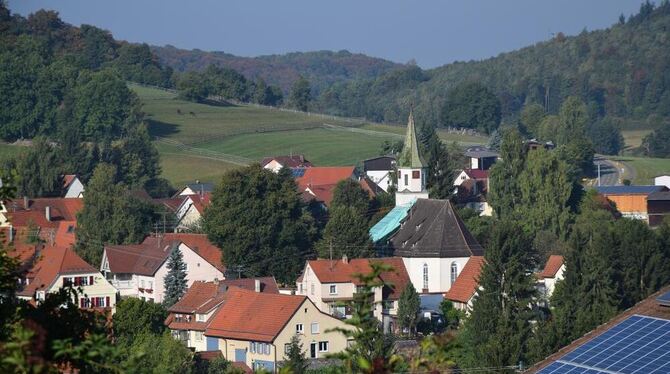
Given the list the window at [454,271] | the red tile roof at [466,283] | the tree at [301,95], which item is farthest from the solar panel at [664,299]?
the tree at [301,95]

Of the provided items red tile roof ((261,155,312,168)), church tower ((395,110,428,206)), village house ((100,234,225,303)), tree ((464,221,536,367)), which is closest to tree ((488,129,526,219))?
church tower ((395,110,428,206))

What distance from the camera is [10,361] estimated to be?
409 inches

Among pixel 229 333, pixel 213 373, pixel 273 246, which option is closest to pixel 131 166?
pixel 273 246

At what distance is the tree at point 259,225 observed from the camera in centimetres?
6569

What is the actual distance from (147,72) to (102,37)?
537 inches

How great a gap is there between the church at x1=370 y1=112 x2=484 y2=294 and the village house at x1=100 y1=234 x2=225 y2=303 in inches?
303

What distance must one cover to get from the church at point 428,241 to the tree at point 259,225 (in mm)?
3602

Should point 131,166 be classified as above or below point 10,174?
below

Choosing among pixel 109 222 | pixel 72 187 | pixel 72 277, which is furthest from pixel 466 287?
pixel 72 187

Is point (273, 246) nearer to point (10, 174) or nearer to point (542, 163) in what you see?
point (542, 163)

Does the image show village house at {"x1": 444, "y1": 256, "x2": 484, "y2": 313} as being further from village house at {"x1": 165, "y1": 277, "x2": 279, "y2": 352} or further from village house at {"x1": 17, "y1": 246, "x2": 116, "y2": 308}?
village house at {"x1": 17, "y1": 246, "x2": 116, "y2": 308}

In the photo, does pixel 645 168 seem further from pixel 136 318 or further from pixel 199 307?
pixel 136 318

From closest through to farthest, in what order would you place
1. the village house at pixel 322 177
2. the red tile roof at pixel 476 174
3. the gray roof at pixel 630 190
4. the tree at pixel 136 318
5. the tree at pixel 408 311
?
the tree at pixel 136 318, the tree at pixel 408 311, the village house at pixel 322 177, the gray roof at pixel 630 190, the red tile roof at pixel 476 174

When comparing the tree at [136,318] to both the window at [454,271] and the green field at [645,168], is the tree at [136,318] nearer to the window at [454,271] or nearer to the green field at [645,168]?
the window at [454,271]
